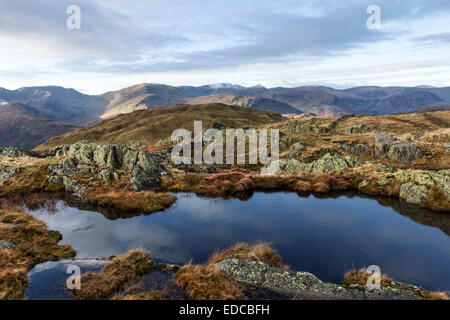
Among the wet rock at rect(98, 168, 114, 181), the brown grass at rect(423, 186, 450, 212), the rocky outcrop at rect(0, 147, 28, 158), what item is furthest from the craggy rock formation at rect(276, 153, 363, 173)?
the rocky outcrop at rect(0, 147, 28, 158)

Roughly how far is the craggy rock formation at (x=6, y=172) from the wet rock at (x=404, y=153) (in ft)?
277

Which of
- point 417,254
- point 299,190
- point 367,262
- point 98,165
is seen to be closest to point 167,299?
point 367,262

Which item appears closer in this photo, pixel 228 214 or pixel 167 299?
pixel 167 299

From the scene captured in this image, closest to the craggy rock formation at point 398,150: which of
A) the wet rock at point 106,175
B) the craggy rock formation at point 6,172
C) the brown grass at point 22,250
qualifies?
the wet rock at point 106,175

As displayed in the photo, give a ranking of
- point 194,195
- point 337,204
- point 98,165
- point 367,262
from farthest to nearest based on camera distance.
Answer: point 98,165 → point 194,195 → point 337,204 → point 367,262

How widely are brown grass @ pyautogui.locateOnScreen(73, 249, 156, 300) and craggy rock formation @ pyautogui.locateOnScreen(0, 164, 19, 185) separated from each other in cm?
4220

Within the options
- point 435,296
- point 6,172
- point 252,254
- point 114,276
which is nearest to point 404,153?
point 435,296

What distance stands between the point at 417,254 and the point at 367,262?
19.5ft

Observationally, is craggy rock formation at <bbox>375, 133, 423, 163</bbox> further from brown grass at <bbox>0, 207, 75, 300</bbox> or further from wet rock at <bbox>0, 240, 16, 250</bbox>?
wet rock at <bbox>0, 240, 16, 250</bbox>

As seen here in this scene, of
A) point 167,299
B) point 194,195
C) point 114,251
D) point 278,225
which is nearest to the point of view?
point 167,299

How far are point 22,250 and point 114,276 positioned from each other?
12042 mm

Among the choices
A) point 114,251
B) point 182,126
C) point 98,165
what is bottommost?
point 114,251
